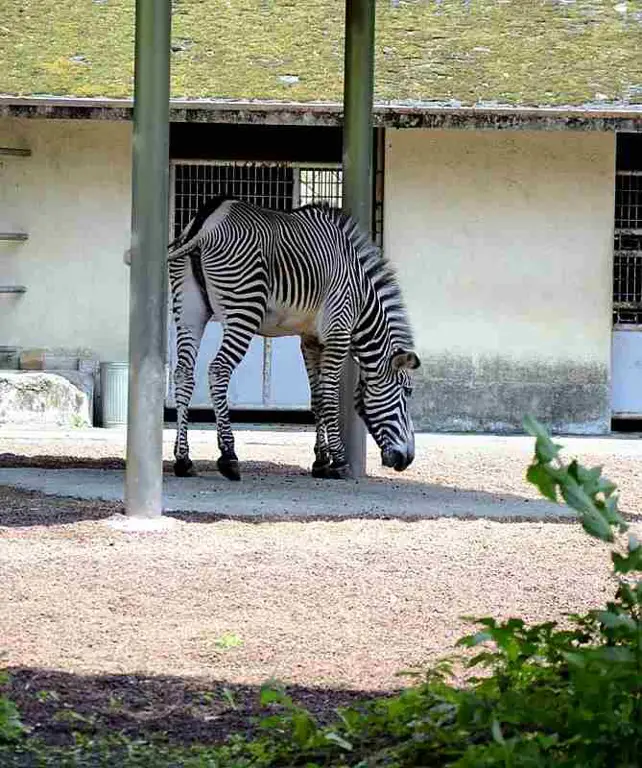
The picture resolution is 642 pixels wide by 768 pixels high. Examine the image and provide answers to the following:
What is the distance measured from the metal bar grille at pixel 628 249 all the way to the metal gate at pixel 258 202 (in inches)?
120

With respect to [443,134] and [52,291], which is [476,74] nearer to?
[443,134]

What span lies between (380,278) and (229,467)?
1.96 meters

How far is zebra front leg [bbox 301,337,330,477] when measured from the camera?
485 inches

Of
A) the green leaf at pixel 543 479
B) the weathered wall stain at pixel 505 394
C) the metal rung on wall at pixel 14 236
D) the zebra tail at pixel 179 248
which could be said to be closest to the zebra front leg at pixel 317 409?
the zebra tail at pixel 179 248

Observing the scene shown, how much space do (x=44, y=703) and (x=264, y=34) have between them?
12606 mm

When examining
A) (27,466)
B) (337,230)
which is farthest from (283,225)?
(27,466)

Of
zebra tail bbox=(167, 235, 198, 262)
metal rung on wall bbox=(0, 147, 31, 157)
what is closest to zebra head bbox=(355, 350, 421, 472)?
zebra tail bbox=(167, 235, 198, 262)

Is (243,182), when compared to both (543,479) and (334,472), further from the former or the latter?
(543,479)

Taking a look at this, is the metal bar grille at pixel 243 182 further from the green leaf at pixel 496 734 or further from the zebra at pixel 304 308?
the green leaf at pixel 496 734

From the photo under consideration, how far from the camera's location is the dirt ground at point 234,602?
224 inches

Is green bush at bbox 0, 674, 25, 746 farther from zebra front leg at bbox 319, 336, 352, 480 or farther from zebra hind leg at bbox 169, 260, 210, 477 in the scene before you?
zebra front leg at bbox 319, 336, 352, 480

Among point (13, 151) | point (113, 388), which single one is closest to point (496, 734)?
point (113, 388)

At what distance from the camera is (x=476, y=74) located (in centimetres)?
1627

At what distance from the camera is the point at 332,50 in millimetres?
16734
